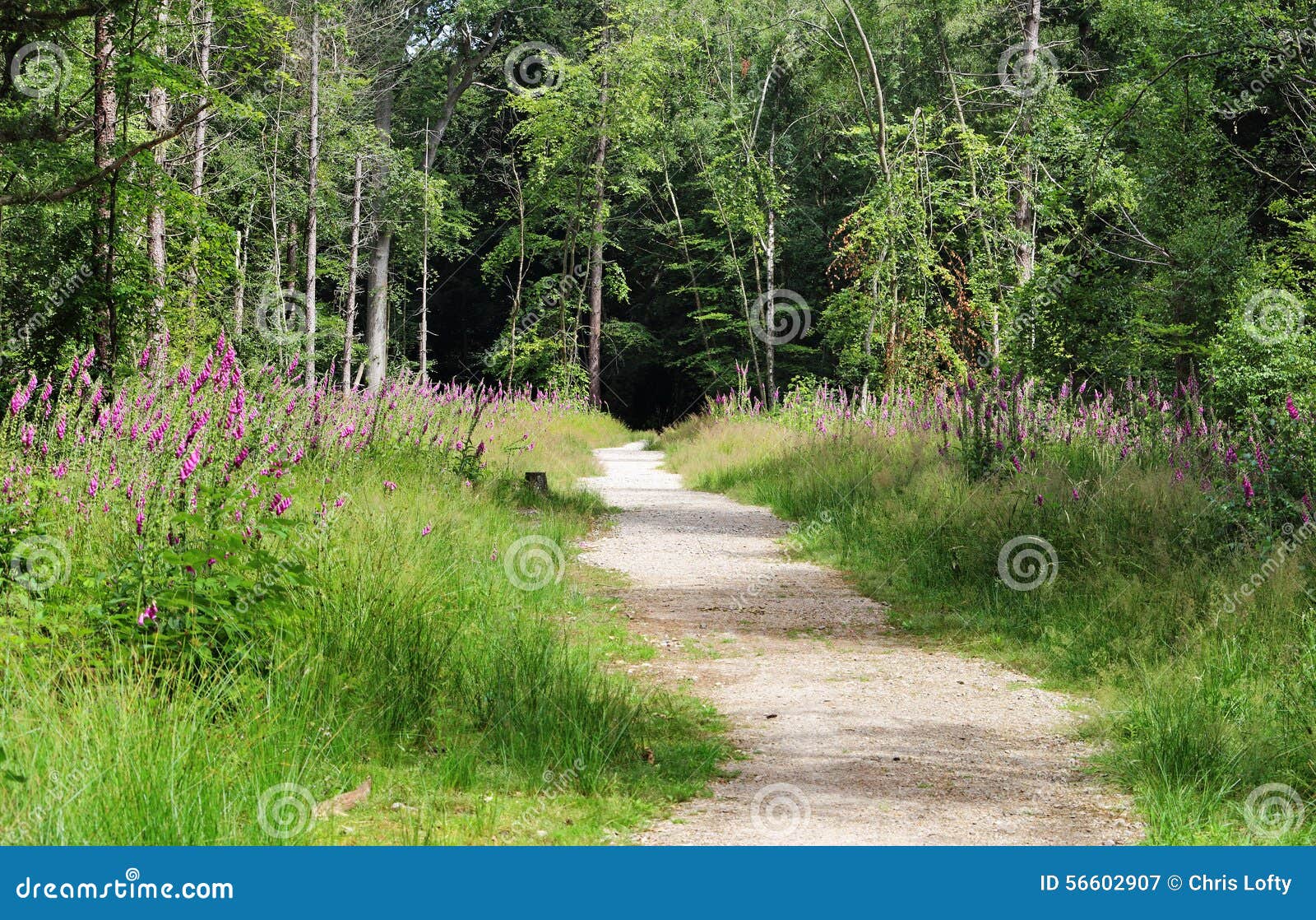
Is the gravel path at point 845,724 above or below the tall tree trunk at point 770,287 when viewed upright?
below

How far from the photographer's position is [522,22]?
33969 mm

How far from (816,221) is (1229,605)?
31.9 meters

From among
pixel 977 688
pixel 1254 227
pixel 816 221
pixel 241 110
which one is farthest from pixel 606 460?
pixel 816 221

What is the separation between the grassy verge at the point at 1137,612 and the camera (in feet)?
14.2
